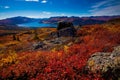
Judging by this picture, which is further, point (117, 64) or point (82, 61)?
point (82, 61)

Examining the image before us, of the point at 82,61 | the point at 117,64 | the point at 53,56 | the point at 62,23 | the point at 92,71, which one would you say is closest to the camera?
the point at 117,64

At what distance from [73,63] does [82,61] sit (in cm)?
77

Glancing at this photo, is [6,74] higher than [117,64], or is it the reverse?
[117,64]

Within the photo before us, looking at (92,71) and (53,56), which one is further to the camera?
(53,56)

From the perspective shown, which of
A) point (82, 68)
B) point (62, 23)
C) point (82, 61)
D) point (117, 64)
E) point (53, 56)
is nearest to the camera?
point (117, 64)

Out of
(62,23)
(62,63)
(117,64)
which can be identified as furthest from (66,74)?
(62,23)

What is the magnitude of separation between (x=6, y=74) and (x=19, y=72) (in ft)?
3.60

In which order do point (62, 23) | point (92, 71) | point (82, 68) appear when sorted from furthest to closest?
point (62, 23)
point (82, 68)
point (92, 71)

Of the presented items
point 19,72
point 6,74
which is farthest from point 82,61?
point 6,74

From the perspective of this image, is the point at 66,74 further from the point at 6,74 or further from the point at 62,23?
the point at 62,23

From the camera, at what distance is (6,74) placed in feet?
46.1

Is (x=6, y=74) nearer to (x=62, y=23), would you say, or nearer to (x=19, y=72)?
(x=19, y=72)

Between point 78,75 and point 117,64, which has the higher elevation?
point 117,64

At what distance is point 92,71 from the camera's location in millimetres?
12531
